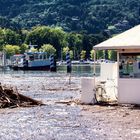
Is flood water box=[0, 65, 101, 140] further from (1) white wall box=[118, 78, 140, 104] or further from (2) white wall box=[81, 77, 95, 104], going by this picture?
(1) white wall box=[118, 78, 140, 104]

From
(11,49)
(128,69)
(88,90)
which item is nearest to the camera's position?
(128,69)

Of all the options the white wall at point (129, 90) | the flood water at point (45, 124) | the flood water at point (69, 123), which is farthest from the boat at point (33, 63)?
the flood water at point (69, 123)

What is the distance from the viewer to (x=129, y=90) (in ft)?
79.6

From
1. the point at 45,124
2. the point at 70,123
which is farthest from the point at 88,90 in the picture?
the point at 45,124

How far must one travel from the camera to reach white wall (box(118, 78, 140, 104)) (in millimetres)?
24047

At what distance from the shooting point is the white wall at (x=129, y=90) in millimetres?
24047

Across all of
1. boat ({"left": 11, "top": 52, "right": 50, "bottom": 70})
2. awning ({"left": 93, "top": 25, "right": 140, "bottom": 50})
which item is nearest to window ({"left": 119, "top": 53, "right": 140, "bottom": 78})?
awning ({"left": 93, "top": 25, "right": 140, "bottom": 50})

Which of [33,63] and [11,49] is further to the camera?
[11,49]

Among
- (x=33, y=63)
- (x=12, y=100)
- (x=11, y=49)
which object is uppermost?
(x=11, y=49)

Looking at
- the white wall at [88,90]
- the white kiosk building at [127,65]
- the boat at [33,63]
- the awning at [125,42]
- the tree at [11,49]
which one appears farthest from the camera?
the tree at [11,49]

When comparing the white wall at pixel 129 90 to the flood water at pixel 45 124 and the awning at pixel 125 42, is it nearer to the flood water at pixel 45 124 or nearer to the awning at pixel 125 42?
the awning at pixel 125 42

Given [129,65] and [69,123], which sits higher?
[129,65]

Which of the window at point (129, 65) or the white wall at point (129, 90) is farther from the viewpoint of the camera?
the window at point (129, 65)

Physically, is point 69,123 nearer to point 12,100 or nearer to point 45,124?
point 45,124
